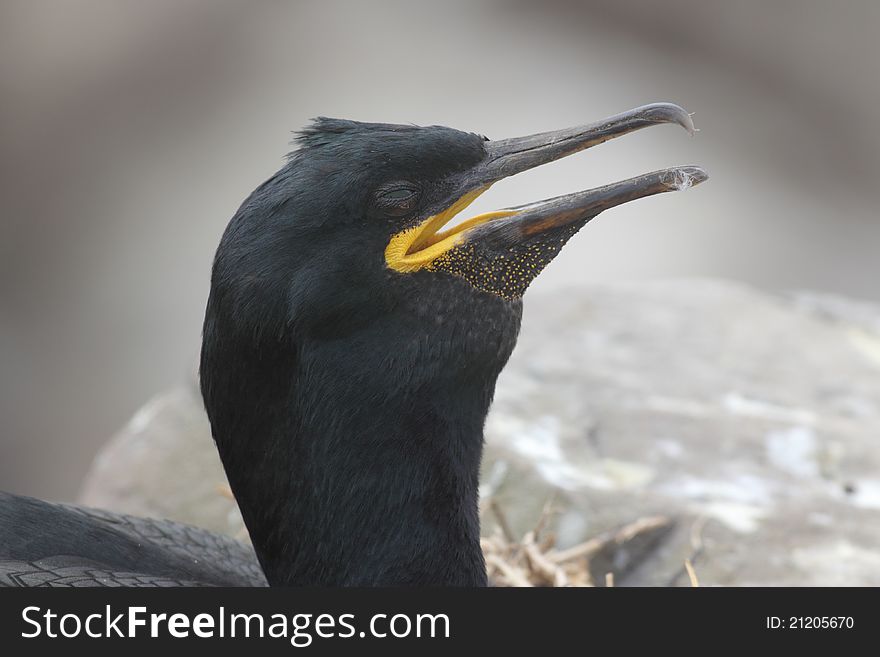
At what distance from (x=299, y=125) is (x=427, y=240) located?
5834mm

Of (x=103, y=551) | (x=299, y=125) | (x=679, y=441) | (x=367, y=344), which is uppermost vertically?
(x=299, y=125)

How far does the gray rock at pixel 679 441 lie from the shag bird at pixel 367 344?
1.24 meters

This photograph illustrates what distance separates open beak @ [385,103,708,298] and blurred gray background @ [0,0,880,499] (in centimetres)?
494

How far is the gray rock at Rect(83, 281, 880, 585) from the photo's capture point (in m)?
3.58

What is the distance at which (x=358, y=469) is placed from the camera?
2.44m

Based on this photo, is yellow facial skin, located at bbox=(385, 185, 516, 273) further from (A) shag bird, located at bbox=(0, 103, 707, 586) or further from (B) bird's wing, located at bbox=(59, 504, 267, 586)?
(B) bird's wing, located at bbox=(59, 504, 267, 586)

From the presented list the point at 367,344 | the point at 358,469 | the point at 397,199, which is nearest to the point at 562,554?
the point at 358,469

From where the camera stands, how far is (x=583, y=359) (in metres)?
4.50

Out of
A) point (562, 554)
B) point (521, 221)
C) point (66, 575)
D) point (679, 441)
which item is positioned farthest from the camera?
point (679, 441)

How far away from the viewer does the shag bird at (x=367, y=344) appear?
93.7 inches

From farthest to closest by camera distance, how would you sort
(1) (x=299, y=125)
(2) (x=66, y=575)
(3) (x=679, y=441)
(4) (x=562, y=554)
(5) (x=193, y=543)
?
1. (1) (x=299, y=125)
2. (3) (x=679, y=441)
3. (4) (x=562, y=554)
4. (5) (x=193, y=543)
5. (2) (x=66, y=575)

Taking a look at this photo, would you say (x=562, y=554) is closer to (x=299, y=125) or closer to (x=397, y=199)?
(x=397, y=199)

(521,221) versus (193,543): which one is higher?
(521,221)

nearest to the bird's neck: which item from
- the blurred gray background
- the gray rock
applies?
the gray rock
